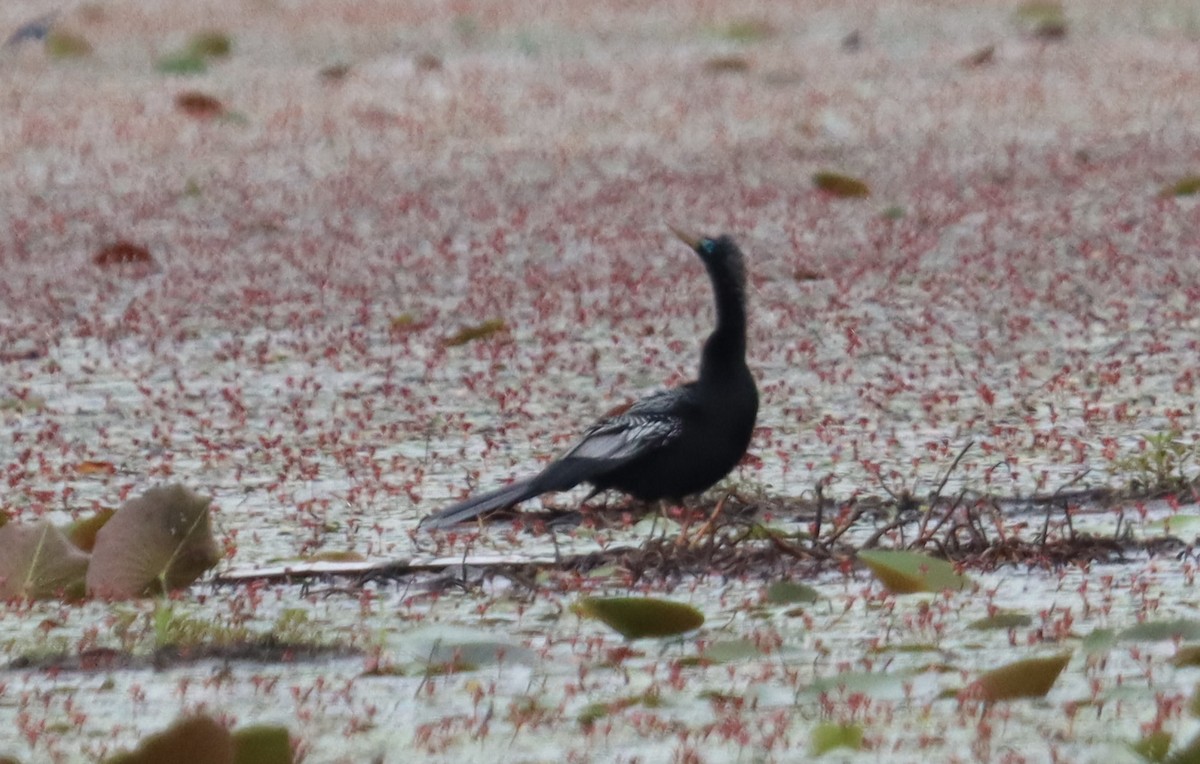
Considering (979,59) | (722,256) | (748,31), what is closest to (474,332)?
(722,256)

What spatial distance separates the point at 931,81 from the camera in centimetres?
1305

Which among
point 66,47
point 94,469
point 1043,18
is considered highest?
point 1043,18

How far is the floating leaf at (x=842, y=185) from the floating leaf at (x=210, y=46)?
631 cm

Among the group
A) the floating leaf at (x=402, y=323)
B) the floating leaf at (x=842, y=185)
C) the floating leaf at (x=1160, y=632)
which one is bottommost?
the floating leaf at (x=1160, y=632)

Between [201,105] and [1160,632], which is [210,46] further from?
[1160,632]

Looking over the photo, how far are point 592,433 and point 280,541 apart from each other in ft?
1.89

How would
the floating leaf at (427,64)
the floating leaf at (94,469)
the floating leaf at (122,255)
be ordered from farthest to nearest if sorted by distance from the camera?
the floating leaf at (427,64), the floating leaf at (122,255), the floating leaf at (94,469)

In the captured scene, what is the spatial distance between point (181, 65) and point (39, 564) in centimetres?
1054

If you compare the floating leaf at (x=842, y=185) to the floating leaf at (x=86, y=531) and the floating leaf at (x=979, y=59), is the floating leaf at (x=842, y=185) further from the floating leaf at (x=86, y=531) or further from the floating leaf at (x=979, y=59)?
the floating leaf at (x=86, y=531)

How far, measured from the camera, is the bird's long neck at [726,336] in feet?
14.6

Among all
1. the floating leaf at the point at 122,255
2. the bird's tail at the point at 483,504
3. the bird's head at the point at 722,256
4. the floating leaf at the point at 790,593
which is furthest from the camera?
the floating leaf at the point at 122,255

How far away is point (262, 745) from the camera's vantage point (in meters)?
2.78

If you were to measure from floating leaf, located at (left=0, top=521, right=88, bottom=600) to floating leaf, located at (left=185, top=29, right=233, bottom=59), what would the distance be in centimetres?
1101

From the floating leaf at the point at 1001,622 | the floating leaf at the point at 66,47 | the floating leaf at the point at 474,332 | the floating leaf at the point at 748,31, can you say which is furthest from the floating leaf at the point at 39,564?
the floating leaf at the point at 748,31
